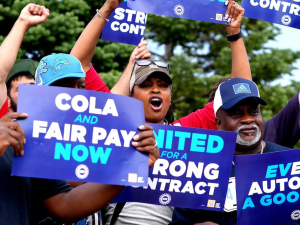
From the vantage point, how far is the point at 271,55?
45.1ft

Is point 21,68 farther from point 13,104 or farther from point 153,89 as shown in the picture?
point 153,89

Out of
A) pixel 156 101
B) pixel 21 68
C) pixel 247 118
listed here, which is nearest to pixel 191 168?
pixel 247 118

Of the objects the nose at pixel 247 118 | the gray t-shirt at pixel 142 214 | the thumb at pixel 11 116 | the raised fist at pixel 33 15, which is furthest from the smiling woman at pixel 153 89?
the thumb at pixel 11 116

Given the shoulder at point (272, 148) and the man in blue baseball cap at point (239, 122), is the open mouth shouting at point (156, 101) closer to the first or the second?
the man in blue baseball cap at point (239, 122)

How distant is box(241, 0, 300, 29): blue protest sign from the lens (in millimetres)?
4621

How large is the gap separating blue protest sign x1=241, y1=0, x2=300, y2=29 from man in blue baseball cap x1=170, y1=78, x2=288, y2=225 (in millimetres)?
984

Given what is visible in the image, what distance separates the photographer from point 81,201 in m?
2.81

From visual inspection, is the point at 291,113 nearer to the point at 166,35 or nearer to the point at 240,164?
the point at 240,164

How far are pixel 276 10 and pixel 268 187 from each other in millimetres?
1997

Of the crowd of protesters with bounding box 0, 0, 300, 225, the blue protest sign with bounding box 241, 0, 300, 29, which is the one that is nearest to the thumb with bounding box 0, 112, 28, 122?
the crowd of protesters with bounding box 0, 0, 300, 225

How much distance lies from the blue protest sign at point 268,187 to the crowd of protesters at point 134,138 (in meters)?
0.15

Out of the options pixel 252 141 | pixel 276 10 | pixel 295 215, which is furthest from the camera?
pixel 276 10

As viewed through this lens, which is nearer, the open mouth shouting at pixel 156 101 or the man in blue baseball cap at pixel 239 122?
the man in blue baseball cap at pixel 239 122

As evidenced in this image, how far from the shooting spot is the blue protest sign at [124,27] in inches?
191
